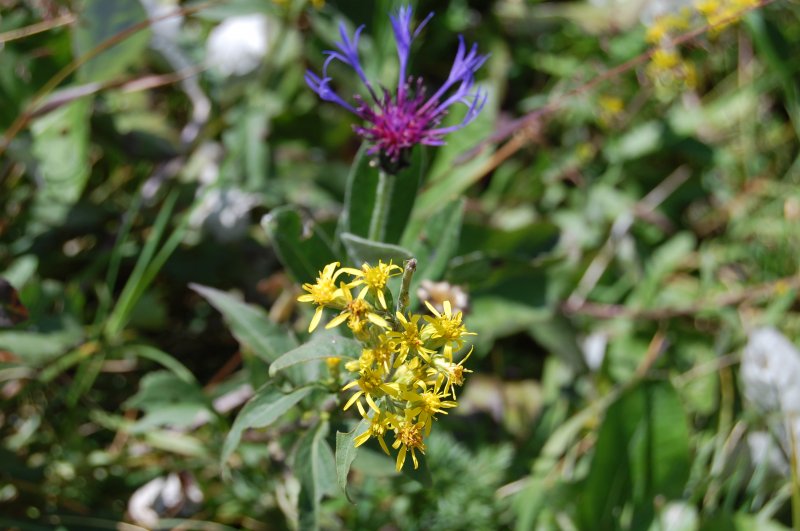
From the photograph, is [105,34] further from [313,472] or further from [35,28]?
[313,472]

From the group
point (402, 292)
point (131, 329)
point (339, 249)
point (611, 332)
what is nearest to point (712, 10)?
point (611, 332)

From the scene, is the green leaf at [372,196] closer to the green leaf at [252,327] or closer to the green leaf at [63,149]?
the green leaf at [252,327]

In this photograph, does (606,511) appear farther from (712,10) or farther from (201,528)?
(712,10)

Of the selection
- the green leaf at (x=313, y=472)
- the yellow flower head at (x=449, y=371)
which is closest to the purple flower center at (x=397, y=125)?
the yellow flower head at (x=449, y=371)

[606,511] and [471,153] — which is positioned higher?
[471,153]

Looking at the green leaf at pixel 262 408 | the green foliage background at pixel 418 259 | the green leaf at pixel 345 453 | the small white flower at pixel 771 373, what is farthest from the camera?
the small white flower at pixel 771 373

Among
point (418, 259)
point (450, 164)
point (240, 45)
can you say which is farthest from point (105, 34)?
point (418, 259)
